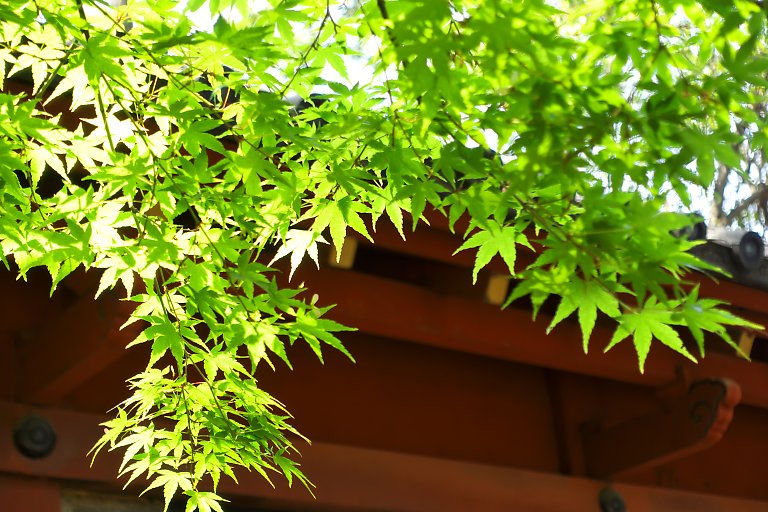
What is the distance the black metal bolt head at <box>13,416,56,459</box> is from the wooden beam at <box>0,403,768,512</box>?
0.06 feet

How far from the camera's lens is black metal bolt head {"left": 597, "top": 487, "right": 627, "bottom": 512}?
3.90 meters

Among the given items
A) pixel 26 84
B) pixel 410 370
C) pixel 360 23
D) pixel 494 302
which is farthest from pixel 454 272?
pixel 360 23

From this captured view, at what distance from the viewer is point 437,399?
3.85m

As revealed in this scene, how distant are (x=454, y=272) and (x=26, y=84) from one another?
152 cm

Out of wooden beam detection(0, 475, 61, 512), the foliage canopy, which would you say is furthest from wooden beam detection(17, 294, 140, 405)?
the foliage canopy

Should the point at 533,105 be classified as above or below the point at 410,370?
below

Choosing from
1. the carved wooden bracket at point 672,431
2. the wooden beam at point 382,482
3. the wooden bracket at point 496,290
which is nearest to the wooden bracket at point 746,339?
the carved wooden bracket at point 672,431

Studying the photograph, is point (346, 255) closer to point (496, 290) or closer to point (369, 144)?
point (496, 290)

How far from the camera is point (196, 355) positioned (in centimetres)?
210

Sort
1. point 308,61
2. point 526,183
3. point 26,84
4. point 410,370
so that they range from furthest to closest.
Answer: point 410,370, point 26,84, point 308,61, point 526,183

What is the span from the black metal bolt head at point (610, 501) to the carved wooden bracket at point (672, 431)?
0.06 meters

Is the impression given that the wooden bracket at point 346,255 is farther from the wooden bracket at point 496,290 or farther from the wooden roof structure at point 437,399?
the wooden bracket at point 496,290

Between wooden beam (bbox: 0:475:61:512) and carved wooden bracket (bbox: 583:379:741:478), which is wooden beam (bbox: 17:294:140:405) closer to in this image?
wooden beam (bbox: 0:475:61:512)

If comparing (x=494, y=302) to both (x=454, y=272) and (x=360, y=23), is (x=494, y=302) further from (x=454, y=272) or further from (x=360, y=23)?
(x=360, y=23)
